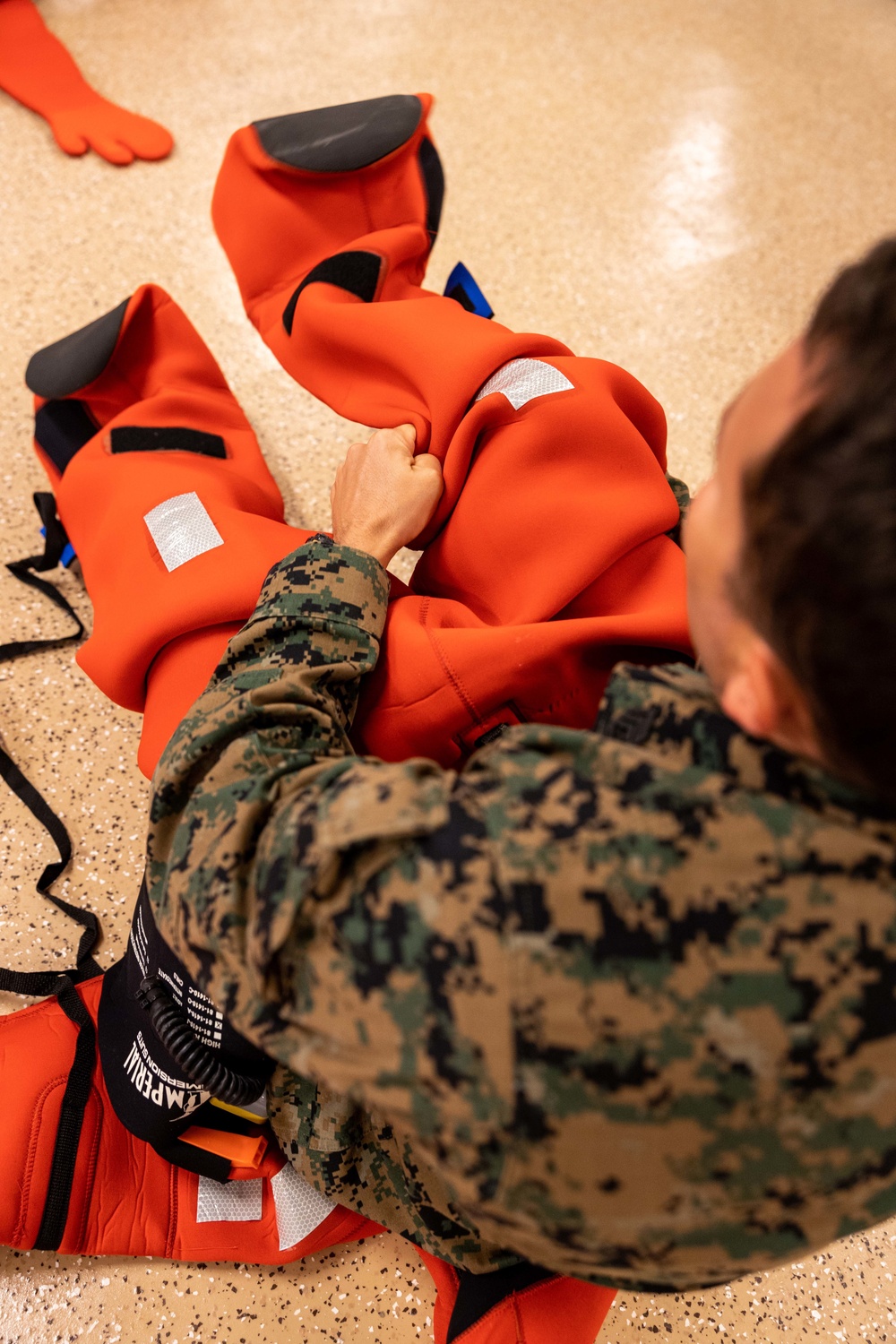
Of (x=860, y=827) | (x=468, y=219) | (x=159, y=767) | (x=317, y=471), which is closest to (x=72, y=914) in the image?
(x=159, y=767)

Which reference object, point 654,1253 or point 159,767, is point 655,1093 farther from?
point 159,767

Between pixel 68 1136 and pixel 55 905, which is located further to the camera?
pixel 55 905

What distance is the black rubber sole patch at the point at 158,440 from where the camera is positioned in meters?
0.71

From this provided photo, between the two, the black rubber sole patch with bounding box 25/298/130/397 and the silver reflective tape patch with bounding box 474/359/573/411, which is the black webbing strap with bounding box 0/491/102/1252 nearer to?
the black rubber sole patch with bounding box 25/298/130/397

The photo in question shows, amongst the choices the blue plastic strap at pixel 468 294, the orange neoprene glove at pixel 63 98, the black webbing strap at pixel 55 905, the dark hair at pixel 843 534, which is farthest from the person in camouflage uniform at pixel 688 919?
the orange neoprene glove at pixel 63 98

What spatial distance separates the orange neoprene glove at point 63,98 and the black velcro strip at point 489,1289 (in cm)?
120

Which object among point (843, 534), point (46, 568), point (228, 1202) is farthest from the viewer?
point (46, 568)

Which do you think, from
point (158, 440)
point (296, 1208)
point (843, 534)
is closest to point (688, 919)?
point (843, 534)

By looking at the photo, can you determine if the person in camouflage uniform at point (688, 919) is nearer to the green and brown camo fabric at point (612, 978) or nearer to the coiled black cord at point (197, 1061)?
the green and brown camo fabric at point (612, 978)

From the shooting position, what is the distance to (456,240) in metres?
1.11

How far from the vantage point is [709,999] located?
1.02 ft

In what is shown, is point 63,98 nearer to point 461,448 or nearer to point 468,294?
point 468,294

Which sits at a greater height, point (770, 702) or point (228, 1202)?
point (770, 702)

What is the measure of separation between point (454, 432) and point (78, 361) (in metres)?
0.34
